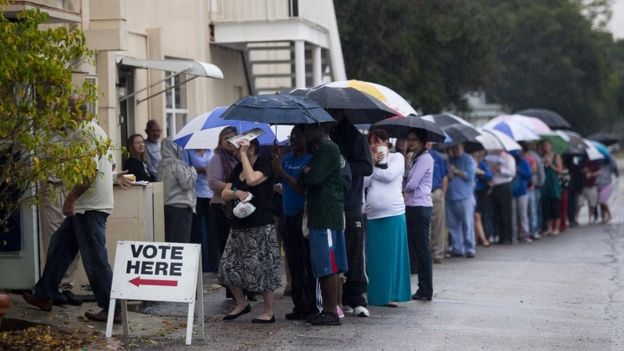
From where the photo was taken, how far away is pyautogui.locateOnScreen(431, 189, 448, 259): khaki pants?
18522 millimetres

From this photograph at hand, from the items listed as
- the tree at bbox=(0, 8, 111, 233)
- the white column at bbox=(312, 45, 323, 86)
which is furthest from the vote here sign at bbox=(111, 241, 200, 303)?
the white column at bbox=(312, 45, 323, 86)

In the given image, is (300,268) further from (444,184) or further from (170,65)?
(444,184)

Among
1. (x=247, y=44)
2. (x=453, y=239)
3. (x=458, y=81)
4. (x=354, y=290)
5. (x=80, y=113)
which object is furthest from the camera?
(x=458, y=81)

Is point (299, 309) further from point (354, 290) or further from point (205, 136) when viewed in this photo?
point (205, 136)

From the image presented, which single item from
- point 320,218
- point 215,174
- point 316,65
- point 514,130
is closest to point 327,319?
point 320,218

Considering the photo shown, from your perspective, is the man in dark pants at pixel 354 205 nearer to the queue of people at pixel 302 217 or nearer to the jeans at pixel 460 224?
the queue of people at pixel 302 217

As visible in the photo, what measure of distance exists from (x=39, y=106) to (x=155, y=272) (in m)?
1.71

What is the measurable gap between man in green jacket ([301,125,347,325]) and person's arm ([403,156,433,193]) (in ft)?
9.38

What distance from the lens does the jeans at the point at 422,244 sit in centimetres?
1336

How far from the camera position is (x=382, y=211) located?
498 inches

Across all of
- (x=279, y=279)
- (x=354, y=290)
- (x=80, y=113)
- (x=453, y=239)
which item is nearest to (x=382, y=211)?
(x=354, y=290)

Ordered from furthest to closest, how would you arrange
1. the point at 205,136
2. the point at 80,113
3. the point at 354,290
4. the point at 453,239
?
the point at 453,239 < the point at 205,136 < the point at 354,290 < the point at 80,113

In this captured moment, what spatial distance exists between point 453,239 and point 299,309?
8.68 metres

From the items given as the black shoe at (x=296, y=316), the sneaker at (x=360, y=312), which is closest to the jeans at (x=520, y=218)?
the sneaker at (x=360, y=312)
